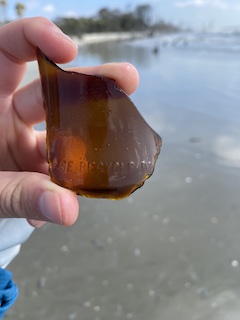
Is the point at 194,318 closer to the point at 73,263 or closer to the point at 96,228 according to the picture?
the point at 73,263

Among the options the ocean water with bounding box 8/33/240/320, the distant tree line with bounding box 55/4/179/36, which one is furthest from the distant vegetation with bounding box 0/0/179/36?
the ocean water with bounding box 8/33/240/320

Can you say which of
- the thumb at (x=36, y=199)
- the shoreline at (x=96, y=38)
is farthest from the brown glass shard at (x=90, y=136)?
the shoreline at (x=96, y=38)

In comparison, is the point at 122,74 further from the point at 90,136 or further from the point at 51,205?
the point at 51,205

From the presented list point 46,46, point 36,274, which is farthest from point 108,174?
point 36,274

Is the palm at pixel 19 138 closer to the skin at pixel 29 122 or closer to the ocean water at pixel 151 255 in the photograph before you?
the skin at pixel 29 122

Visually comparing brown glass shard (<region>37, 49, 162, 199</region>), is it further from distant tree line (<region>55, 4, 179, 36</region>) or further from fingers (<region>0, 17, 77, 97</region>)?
distant tree line (<region>55, 4, 179, 36</region>)

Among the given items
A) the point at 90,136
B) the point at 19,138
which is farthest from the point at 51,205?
the point at 19,138
